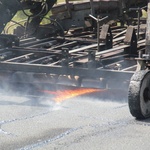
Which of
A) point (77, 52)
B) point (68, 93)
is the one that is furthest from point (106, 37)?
point (68, 93)

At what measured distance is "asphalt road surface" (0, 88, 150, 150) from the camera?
552cm

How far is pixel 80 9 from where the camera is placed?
12781 millimetres

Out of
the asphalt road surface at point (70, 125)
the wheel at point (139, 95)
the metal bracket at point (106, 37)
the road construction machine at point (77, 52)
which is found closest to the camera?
the asphalt road surface at point (70, 125)

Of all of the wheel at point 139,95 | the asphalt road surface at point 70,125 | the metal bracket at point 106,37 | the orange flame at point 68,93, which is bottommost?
the orange flame at point 68,93

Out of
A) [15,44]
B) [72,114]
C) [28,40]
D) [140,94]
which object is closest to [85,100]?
[72,114]

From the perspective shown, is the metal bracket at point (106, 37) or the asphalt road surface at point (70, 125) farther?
the metal bracket at point (106, 37)

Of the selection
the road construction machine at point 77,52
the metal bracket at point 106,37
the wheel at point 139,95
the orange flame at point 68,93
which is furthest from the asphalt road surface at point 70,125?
the metal bracket at point 106,37

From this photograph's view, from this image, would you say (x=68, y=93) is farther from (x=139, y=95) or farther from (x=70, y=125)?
(x=139, y=95)

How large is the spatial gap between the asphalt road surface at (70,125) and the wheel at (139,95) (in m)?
0.15

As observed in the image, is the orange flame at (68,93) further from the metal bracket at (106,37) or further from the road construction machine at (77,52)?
the metal bracket at (106,37)

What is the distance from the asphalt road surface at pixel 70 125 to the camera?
5523mm

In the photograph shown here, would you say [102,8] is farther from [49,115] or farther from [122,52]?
[49,115]

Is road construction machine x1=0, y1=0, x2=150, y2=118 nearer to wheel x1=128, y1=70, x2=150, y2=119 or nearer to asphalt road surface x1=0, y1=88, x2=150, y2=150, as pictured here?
wheel x1=128, y1=70, x2=150, y2=119

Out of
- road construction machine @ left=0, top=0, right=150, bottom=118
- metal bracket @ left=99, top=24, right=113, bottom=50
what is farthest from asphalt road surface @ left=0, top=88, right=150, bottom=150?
metal bracket @ left=99, top=24, right=113, bottom=50
